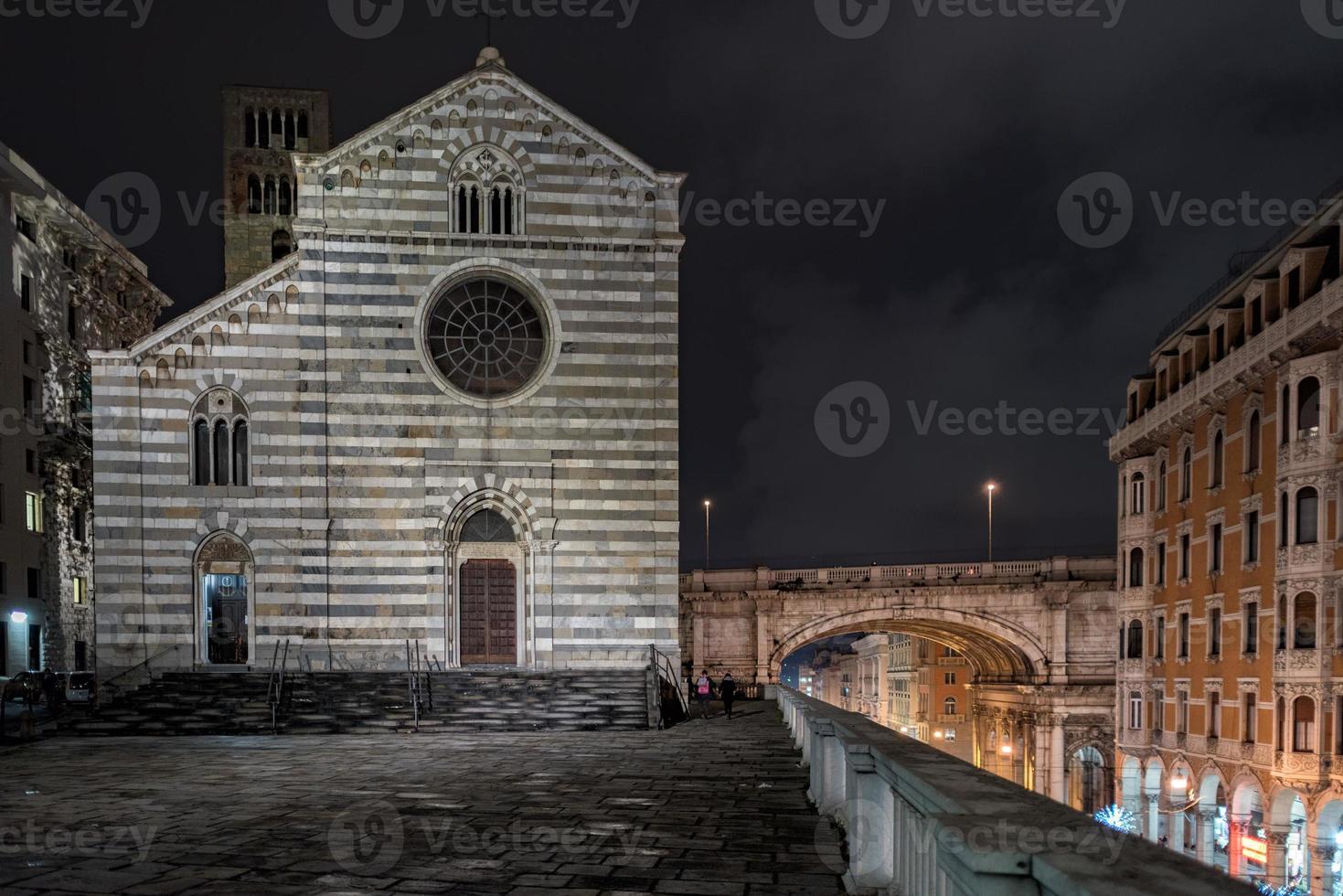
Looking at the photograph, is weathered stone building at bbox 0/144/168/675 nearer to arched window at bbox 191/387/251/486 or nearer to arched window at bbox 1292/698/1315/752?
arched window at bbox 191/387/251/486

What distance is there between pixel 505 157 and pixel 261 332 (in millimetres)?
8202

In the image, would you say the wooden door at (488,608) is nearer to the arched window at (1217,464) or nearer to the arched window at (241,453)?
the arched window at (241,453)

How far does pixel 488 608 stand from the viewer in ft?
89.9

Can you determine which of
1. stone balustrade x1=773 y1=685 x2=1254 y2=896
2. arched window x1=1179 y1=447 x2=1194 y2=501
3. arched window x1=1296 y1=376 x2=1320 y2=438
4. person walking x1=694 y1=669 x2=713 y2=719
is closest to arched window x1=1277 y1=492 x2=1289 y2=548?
arched window x1=1296 y1=376 x2=1320 y2=438

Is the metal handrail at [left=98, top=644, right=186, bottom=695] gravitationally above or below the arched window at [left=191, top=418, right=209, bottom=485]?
below

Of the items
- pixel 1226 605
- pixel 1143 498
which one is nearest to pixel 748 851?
pixel 1226 605

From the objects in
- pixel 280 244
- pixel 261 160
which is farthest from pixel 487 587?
pixel 261 160

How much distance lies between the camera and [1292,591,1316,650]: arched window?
26641mm

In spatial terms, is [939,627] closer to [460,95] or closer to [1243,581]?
[1243,581]

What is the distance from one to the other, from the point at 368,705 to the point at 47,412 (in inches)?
855

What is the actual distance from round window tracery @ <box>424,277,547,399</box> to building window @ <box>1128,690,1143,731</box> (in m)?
26.5

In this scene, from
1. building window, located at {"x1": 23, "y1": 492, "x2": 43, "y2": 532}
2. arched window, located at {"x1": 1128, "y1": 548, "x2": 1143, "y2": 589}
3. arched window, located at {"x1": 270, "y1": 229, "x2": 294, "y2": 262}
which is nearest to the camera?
building window, located at {"x1": 23, "y1": 492, "x2": 43, "y2": 532}

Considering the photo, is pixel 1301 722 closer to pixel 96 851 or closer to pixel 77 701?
pixel 96 851

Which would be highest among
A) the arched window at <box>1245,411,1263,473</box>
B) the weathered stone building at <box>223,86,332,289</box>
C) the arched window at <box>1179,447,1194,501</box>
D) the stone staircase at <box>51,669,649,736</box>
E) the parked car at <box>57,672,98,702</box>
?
the weathered stone building at <box>223,86,332,289</box>
